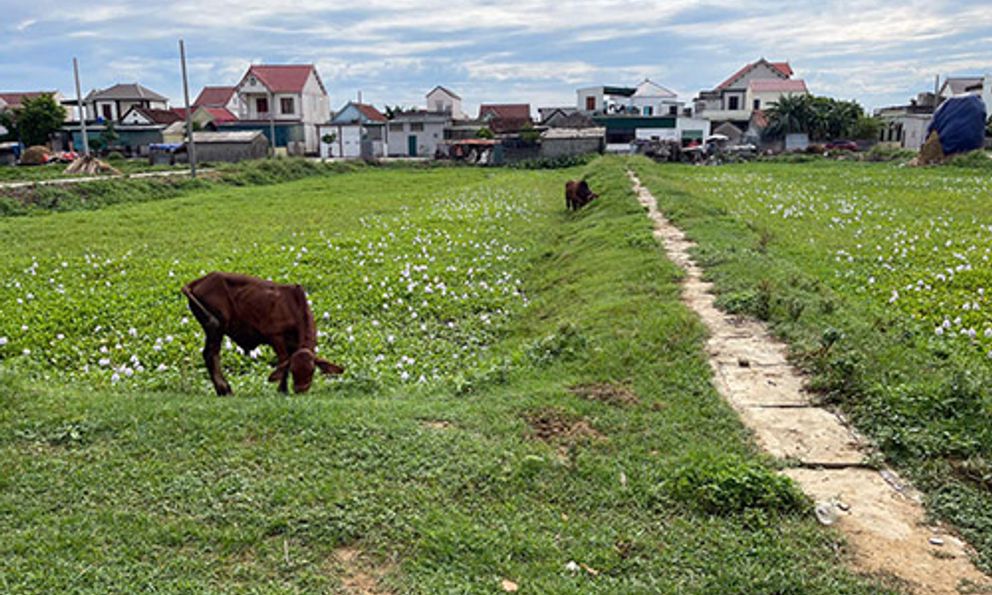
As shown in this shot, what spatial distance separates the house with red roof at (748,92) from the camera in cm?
6606

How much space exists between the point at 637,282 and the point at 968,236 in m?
8.32

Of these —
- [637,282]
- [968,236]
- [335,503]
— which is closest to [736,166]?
[968,236]

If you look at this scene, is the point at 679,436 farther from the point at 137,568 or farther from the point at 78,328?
the point at 78,328

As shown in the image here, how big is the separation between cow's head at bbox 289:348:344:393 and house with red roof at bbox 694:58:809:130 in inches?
2508

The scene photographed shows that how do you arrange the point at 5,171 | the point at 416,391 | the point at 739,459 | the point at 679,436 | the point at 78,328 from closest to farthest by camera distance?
the point at 739,459 → the point at 679,436 → the point at 416,391 → the point at 78,328 → the point at 5,171

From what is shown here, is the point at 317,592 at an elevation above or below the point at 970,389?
below

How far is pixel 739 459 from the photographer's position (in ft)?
16.6

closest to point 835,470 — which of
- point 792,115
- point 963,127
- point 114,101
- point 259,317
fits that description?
point 259,317

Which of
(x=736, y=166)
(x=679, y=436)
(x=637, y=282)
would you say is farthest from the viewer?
(x=736, y=166)

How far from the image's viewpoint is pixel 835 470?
5113 mm

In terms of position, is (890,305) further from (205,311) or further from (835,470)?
(205,311)

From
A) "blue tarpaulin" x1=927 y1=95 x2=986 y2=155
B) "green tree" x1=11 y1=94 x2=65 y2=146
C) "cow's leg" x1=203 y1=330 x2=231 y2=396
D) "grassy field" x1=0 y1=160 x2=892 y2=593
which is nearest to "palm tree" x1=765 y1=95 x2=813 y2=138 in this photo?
"blue tarpaulin" x1=927 y1=95 x2=986 y2=155

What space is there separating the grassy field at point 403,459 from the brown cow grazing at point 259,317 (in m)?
0.40

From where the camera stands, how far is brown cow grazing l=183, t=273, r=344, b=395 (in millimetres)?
6105
